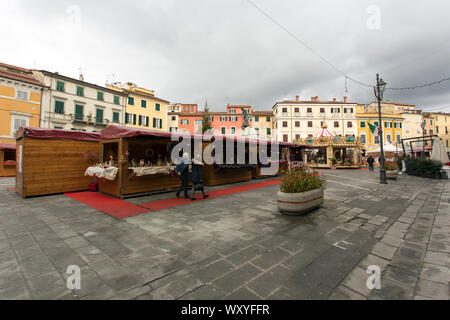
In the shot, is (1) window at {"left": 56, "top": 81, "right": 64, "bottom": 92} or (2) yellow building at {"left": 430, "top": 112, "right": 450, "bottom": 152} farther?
(2) yellow building at {"left": 430, "top": 112, "right": 450, "bottom": 152}

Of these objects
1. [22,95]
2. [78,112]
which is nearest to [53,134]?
[22,95]

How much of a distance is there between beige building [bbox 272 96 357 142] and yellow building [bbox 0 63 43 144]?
39463 millimetres

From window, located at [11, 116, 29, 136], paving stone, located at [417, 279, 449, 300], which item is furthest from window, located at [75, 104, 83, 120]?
paving stone, located at [417, 279, 449, 300]

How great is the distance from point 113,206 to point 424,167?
20.6 m

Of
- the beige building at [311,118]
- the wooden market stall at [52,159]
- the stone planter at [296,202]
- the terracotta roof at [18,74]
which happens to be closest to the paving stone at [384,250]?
the stone planter at [296,202]

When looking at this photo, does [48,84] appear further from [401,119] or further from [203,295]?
[401,119]

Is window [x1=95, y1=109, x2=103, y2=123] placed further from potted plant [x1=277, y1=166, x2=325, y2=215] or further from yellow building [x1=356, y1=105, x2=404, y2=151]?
yellow building [x1=356, y1=105, x2=404, y2=151]

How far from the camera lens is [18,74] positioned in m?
22.5

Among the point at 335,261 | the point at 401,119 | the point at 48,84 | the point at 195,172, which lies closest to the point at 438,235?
the point at 335,261

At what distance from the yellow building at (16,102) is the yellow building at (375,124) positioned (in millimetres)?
55546

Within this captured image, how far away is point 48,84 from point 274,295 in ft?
109

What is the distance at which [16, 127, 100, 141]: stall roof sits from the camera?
7437 mm

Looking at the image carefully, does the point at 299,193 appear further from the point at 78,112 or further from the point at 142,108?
the point at 142,108

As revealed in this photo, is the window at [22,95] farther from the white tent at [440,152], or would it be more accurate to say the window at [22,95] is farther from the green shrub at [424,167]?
the green shrub at [424,167]
